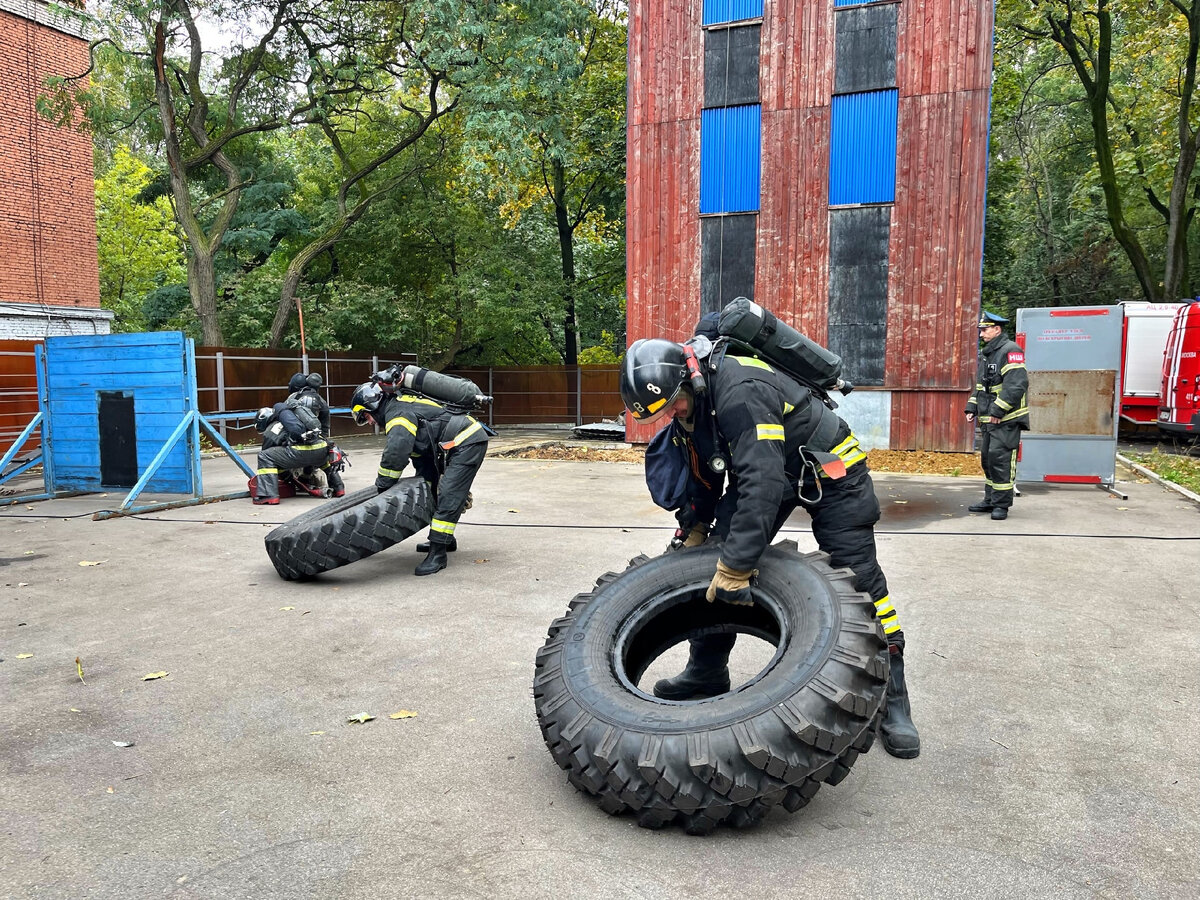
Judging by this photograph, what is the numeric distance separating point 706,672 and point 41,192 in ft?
59.2

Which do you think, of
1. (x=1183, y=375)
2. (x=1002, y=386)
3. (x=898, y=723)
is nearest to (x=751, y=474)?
(x=898, y=723)

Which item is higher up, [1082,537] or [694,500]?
[694,500]

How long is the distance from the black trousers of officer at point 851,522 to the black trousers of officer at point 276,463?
25.8ft

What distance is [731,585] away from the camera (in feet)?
10.3

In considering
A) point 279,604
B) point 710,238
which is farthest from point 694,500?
point 710,238

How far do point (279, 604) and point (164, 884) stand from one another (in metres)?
3.17

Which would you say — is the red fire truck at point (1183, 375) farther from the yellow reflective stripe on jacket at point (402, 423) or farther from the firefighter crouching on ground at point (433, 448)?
the yellow reflective stripe on jacket at point (402, 423)

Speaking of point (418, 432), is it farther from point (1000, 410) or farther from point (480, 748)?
point (1000, 410)

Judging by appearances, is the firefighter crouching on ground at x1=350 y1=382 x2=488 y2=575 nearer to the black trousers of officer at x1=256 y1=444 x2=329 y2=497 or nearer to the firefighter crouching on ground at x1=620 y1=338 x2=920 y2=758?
the firefighter crouching on ground at x1=620 y1=338 x2=920 y2=758

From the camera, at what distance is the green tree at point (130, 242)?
3381cm

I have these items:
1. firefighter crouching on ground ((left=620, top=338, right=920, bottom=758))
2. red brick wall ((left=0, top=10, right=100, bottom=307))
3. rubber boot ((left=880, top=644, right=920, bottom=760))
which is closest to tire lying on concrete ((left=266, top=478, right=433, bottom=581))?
firefighter crouching on ground ((left=620, top=338, right=920, bottom=758))

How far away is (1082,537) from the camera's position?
23.7 feet

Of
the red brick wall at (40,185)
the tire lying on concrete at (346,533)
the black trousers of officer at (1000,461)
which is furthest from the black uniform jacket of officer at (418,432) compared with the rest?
the red brick wall at (40,185)

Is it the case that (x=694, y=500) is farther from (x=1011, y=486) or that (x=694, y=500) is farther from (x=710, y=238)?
(x=710, y=238)
